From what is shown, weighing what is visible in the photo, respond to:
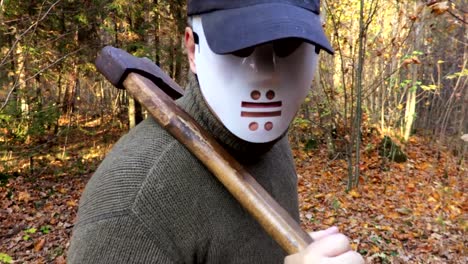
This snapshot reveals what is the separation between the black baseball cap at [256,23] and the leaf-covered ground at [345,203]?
396 centimetres

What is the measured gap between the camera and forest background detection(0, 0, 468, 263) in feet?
20.0

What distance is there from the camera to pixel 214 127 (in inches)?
50.8

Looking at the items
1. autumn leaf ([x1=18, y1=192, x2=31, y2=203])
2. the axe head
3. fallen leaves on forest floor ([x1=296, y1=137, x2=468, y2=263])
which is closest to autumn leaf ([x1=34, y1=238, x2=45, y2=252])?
autumn leaf ([x1=18, y1=192, x2=31, y2=203])

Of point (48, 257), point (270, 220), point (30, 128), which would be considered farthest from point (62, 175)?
point (270, 220)

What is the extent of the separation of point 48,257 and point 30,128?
3.54 m

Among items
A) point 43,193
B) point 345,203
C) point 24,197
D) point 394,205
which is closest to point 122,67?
point 345,203

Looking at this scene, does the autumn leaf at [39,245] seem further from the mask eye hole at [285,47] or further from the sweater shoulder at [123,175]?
the mask eye hole at [285,47]

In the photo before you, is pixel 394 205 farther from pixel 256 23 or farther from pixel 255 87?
pixel 256 23

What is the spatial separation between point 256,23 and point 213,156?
1.39 ft

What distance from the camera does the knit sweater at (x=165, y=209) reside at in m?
1.06

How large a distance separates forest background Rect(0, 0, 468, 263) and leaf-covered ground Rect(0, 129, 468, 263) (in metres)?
0.03

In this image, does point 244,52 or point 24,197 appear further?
point 24,197

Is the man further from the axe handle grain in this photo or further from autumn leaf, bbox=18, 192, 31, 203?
autumn leaf, bbox=18, 192, 31, 203

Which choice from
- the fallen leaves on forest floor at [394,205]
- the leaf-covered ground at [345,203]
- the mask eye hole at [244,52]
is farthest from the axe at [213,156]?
the fallen leaves on forest floor at [394,205]
